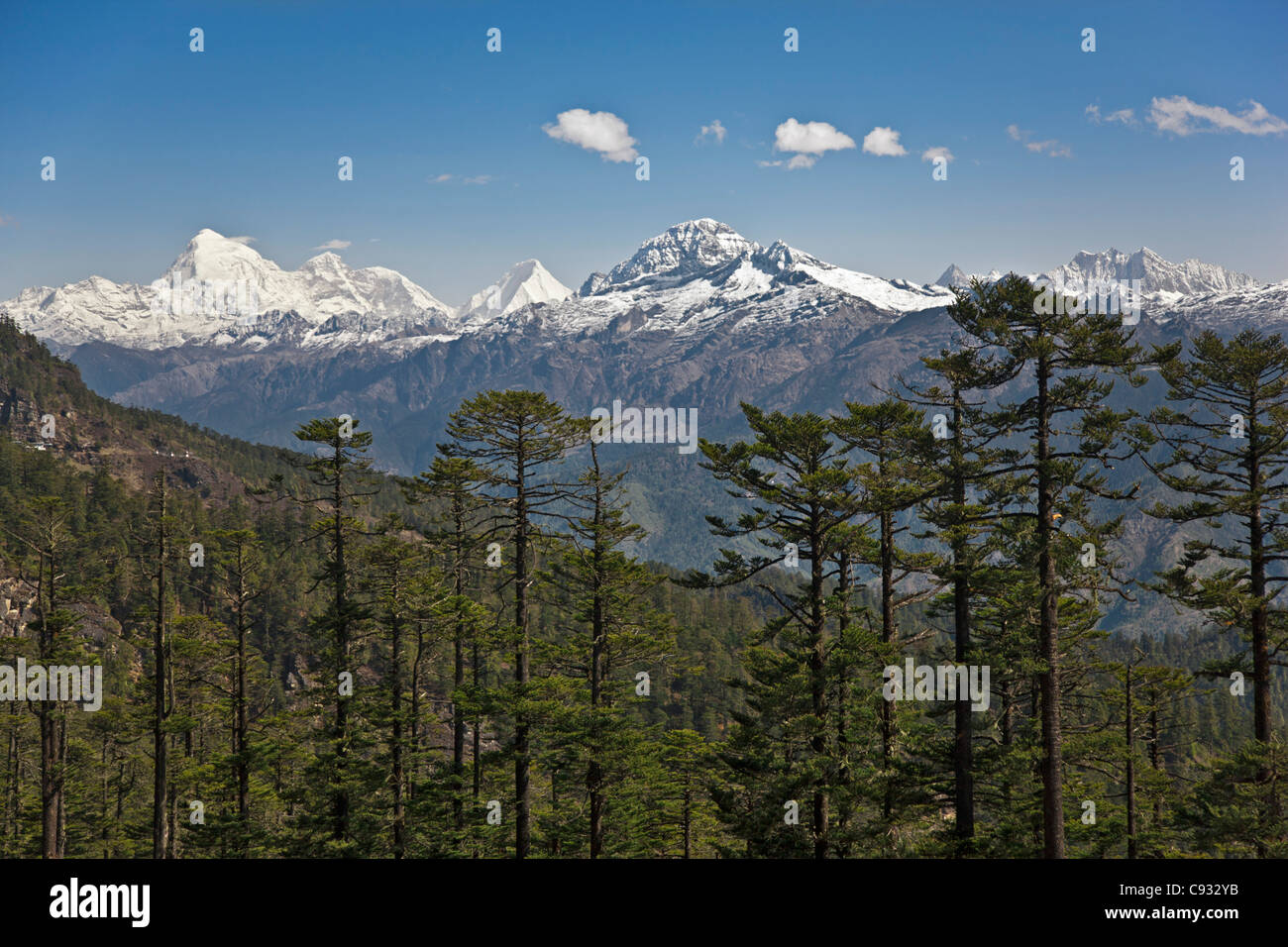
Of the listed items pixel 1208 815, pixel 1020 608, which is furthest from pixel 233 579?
pixel 1208 815

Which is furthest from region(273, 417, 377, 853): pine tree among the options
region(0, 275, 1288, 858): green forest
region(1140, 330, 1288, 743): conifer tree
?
region(1140, 330, 1288, 743): conifer tree

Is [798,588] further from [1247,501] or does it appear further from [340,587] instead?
[340,587]

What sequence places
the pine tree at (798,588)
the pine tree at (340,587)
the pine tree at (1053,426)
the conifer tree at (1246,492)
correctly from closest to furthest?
the pine tree at (1053,426) < the pine tree at (798,588) < the conifer tree at (1246,492) < the pine tree at (340,587)

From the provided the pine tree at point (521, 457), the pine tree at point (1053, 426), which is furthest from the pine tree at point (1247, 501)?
the pine tree at point (521, 457)

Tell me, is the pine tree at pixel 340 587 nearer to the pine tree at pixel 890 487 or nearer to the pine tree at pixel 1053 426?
the pine tree at pixel 890 487

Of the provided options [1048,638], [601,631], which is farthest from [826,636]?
[601,631]

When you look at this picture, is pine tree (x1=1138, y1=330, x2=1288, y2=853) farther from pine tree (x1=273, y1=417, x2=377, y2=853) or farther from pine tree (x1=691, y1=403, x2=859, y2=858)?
pine tree (x1=273, y1=417, x2=377, y2=853)

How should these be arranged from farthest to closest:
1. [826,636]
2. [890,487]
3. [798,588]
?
[826,636] < [798,588] < [890,487]

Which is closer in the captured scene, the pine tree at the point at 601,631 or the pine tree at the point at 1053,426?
the pine tree at the point at 1053,426

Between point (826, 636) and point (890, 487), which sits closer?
point (890, 487)

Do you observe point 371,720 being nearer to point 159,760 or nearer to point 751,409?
point 159,760
